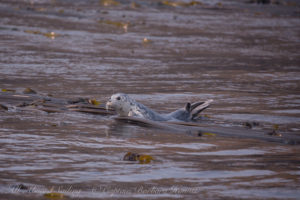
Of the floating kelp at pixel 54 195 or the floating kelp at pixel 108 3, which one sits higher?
the floating kelp at pixel 108 3

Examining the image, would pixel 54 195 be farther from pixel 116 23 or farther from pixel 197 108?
pixel 116 23

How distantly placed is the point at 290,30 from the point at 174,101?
11293 millimetres

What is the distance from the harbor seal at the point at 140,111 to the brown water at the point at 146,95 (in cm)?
19

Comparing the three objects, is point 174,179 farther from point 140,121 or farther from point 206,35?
point 206,35

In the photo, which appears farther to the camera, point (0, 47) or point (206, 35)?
point (206, 35)

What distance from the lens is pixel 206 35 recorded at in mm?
15656

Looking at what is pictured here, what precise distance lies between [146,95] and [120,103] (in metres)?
1.60

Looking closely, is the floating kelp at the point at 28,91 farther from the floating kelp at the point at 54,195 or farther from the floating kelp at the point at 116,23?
the floating kelp at the point at 116,23

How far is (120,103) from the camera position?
6.42 meters

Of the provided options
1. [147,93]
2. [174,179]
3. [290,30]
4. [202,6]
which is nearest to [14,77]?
[147,93]

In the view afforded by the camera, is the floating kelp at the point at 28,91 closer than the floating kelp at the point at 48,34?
Yes

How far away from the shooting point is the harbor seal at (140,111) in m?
6.34

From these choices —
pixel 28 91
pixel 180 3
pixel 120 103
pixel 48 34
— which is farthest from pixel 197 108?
pixel 180 3

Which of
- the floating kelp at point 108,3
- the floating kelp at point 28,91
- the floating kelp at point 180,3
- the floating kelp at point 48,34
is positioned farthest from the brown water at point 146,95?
the floating kelp at point 180,3
